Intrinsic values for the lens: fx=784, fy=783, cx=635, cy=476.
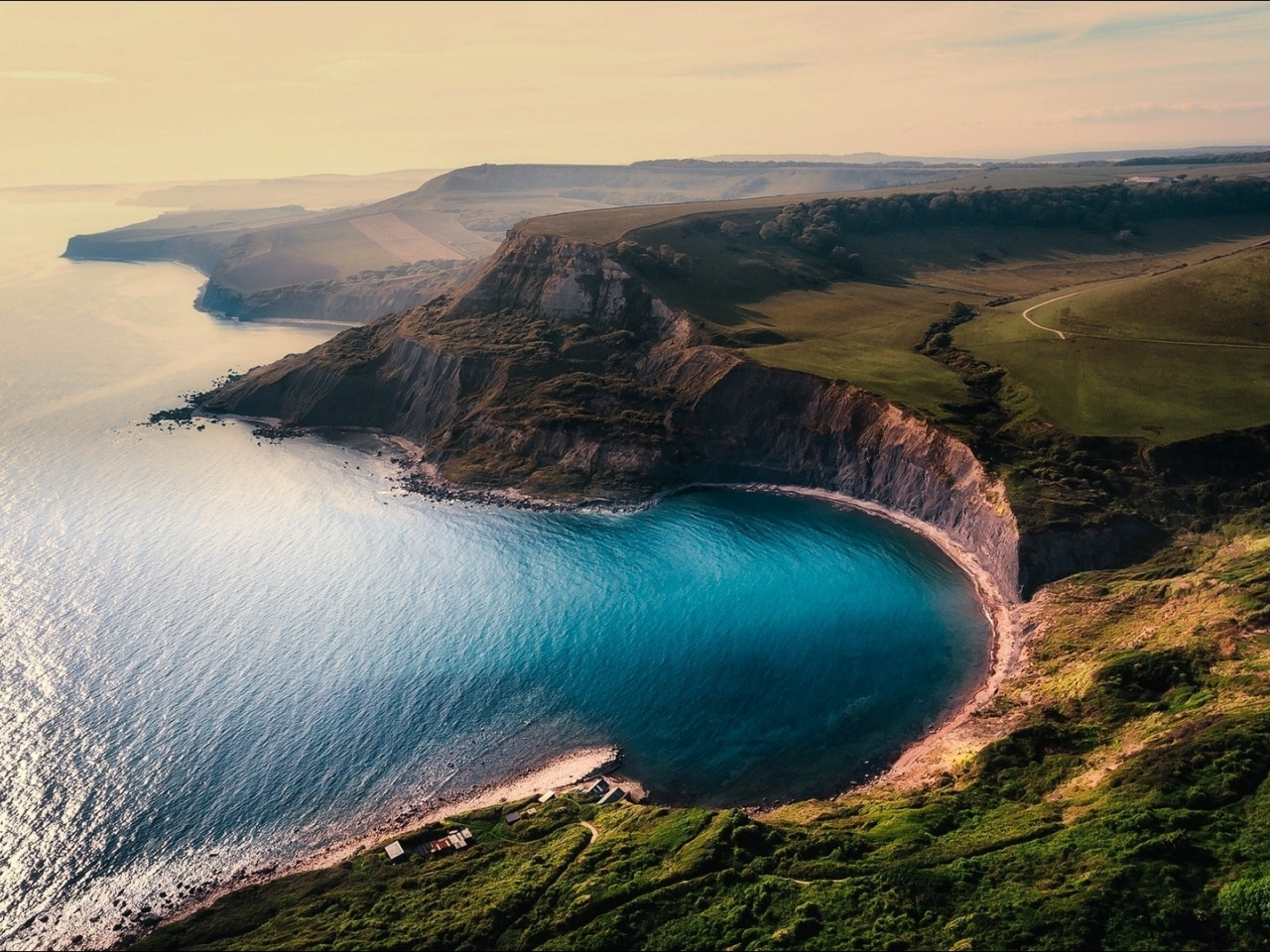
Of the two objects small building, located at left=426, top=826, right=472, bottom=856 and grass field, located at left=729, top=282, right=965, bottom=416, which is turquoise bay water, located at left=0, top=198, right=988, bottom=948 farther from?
grass field, located at left=729, top=282, right=965, bottom=416

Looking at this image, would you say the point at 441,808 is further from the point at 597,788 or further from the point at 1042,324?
the point at 1042,324

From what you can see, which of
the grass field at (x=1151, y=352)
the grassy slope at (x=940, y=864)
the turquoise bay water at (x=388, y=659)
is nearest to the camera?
the grassy slope at (x=940, y=864)

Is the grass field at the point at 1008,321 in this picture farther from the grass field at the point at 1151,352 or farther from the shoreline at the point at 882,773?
the shoreline at the point at 882,773

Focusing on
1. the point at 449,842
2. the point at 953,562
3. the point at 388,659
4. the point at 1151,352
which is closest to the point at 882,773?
the point at 449,842

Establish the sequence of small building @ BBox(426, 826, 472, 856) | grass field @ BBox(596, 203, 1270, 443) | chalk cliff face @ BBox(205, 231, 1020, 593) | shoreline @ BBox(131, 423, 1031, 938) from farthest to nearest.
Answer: chalk cliff face @ BBox(205, 231, 1020, 593) → grass field @ BBox(596, 203, 1270, 443) → shoreline @ BBox(131, 423, 1031, 938) → small building @ BBox(426, 826, 472, 856)

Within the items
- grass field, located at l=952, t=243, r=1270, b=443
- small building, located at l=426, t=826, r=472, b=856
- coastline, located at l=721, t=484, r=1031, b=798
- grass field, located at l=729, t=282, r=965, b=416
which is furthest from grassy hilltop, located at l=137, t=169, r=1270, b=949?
grass field, located at l=729, t=282, r=965, b=416

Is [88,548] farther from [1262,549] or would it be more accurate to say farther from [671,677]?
[1262,549]

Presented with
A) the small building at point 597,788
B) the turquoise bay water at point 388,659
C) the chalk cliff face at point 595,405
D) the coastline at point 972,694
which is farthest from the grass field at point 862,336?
the small building at point 597,788
